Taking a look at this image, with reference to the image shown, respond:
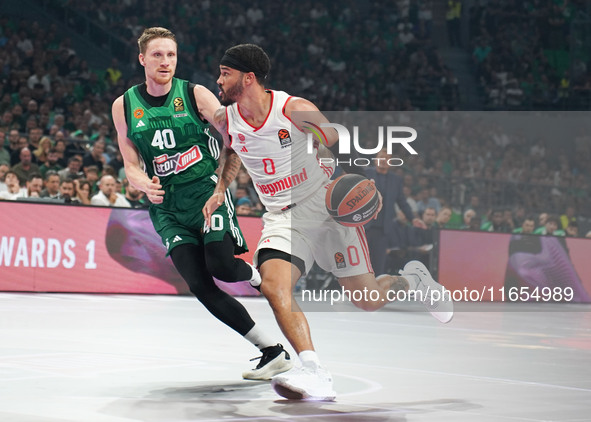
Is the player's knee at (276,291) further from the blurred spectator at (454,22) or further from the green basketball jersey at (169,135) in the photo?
the blurred spectator at (454,22)

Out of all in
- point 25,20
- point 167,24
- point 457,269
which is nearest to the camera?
point 457,269

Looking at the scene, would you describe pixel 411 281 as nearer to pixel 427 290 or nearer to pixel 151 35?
pixel 427 290

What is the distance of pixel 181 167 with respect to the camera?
6.38m

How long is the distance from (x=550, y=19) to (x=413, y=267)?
2310cm

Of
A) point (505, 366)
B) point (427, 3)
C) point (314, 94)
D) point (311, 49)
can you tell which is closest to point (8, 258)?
point (505, 366)

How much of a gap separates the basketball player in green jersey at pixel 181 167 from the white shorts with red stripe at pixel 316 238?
1.06 ft

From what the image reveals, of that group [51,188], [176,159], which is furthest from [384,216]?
[176,159]

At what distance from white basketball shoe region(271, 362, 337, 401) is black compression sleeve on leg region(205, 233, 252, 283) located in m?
0.92

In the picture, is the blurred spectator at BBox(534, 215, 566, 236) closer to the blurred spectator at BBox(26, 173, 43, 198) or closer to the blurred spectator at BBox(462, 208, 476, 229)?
the blurred spectator at BBox(462, 208, 476, 229)

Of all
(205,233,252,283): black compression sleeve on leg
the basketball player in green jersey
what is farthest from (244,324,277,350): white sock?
(205,233,252,283): black compression sleeve on leg

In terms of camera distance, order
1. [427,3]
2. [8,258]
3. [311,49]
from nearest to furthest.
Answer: [8,258]
[311,49]
[427,3]

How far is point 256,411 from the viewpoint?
16.4ft

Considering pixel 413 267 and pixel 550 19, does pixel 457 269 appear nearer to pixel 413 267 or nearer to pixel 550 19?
pixel 413 267

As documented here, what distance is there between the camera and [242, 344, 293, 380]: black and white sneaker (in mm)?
6258
